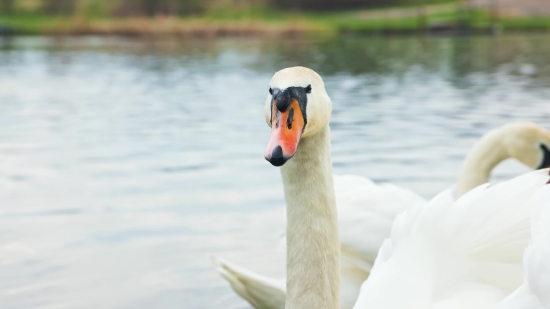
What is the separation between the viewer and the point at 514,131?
18.0 feet

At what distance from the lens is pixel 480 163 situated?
5426mm

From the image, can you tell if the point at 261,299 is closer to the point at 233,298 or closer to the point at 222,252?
the point at 233,298

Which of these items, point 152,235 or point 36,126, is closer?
point 152,235

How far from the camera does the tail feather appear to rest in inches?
181

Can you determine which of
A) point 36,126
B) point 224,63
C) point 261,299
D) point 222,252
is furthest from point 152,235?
point 224,63

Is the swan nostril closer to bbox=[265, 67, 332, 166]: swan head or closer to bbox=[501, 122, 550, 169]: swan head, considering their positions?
bbox=[265, 67, 332, 166]: swan head

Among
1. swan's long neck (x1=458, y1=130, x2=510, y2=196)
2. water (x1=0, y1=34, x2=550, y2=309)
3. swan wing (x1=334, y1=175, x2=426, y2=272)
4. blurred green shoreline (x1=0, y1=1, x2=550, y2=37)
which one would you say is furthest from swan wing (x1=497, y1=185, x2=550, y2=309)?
blurred green shoreline (x1=0, y1=1, x2=550, y2=37)

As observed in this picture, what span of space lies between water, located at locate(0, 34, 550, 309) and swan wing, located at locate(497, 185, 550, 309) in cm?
258

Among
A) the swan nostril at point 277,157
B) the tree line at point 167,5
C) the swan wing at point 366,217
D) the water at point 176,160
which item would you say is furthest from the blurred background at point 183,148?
the tree line at point 167,5

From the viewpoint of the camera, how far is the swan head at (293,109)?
Result: 9.43 feet

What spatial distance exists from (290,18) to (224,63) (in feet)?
112

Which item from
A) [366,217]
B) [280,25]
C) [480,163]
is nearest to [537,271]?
[366,217]

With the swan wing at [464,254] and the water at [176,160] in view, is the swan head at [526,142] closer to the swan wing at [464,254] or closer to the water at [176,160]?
the water at [176,160]

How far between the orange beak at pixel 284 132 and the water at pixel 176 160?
95.8 inches
